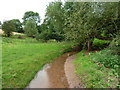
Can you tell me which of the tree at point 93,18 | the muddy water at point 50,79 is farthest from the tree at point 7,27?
the muddy water at point 50,79

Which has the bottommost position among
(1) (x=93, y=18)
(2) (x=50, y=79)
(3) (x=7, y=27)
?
(2) (x=50, y=79)

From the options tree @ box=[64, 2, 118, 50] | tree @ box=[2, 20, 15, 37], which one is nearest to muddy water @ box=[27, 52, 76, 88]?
tree @ box=[64, 2, 118, 50]

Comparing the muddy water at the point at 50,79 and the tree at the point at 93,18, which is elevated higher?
the tree at the point at 93,18

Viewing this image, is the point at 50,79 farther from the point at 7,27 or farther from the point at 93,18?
the point at 7,27

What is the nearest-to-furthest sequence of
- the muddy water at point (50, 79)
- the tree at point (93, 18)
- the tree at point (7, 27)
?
the muddy water at point (50, 79) < the tree at point (93, 18) < the tree at point (7, 27)

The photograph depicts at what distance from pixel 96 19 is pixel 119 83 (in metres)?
5.95

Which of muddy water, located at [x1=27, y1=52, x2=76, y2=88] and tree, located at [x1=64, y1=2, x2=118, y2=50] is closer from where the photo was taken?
muddy water, located at [x1=27, y1=52, x2=76, y2=88]

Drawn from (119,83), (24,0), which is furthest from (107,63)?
(24,0)

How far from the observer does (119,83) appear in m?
5.29

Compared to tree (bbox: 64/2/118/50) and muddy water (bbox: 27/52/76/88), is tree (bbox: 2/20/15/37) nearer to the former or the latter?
tree (bbox: 64/2/118/50)

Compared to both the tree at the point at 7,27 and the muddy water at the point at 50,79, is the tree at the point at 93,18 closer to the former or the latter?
the muddy water at the point at 50,79

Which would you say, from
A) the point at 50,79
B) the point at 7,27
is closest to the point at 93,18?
the point at 50,79

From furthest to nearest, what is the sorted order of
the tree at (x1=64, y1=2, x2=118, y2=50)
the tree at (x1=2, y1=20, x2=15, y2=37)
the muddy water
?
the tree at (x1=2, y1=20, x2=15, y2=37) → the tree at (x1=64, y1=2, x2=118, y2=50) → the muddy water

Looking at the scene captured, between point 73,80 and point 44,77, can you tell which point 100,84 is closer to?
point 73,80
